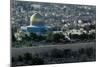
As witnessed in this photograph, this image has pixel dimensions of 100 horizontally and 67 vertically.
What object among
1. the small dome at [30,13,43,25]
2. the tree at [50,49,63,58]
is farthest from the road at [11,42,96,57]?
the small dome at [30,13,43,25]

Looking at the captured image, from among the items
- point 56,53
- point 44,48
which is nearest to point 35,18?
point 44,48

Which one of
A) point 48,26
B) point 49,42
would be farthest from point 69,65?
point 48,26

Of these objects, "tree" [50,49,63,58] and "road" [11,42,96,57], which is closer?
"road" [11,42,96,57]

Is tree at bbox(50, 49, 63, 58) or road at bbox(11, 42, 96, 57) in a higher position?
road at bbox(11, 42, 96, 57)

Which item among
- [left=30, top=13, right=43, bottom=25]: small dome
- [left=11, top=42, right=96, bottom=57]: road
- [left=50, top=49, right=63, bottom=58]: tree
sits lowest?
[left=50, top=49, right=63, bottom=58]: tree

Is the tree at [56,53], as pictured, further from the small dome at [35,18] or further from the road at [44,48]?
the small dome at [35,18]

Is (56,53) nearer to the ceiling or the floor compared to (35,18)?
nearer to the floor

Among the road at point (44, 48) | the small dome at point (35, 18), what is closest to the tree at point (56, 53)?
the road at point (44, 48)

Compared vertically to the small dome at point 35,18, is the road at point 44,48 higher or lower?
lower

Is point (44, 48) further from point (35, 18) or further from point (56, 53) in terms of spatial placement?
point (35, 18)

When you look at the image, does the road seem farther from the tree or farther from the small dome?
the small dome
